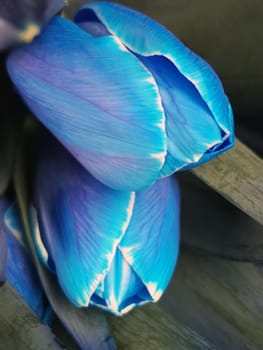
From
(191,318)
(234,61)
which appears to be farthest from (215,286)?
(234,61)

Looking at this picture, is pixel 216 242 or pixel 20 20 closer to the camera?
pixel 20 20

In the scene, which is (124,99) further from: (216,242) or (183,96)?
(216,242)

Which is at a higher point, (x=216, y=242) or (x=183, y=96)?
(x=183, y=96)

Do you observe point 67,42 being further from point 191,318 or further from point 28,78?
point 191,318

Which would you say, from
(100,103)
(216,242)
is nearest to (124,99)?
(100,103)

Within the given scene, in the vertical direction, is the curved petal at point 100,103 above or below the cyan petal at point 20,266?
above
